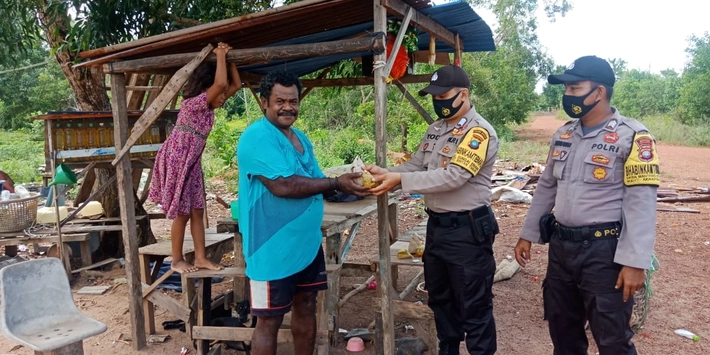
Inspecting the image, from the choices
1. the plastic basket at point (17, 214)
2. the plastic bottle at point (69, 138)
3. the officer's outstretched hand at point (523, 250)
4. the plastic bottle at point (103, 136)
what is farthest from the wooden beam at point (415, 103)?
the plastic basket at point (17, 214)

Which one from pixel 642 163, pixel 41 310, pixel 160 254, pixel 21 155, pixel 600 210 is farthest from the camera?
pixel 21 155

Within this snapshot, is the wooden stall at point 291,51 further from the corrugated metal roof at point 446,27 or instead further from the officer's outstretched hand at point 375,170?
the officer's outstretched hand at point 375,170

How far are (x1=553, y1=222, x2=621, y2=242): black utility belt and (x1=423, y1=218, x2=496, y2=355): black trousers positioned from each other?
22.0 inches

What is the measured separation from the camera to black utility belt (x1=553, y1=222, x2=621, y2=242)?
2738 millimetres

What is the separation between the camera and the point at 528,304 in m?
5.37

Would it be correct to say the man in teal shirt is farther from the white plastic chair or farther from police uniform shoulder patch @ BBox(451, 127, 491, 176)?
the white plastic chair

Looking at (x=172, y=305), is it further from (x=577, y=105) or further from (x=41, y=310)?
(x=577, y=105)

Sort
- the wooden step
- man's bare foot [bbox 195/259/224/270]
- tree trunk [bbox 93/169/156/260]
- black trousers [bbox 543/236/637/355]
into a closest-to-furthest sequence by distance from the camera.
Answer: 1. black trousers [bbox 543/236/637/355]
2. the wooden step
3. man's bare foot [bbox 195/259/224/270]
4. tree trunk [bbox 93/169/156/260]

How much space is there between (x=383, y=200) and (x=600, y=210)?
1360mm

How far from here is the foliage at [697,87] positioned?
25.1 metres

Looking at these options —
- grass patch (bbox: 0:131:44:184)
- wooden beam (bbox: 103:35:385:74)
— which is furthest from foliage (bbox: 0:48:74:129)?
wooden beam (bbox: 103:35:385:74)

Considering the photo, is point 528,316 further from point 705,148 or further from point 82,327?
point 705,148

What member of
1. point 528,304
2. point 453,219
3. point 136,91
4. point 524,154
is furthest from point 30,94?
point 453,219

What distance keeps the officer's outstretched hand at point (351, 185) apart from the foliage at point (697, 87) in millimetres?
27093
